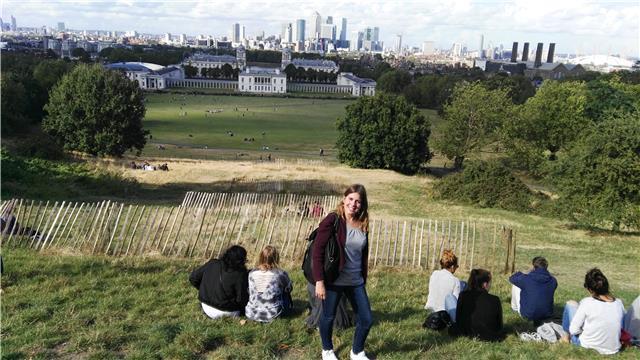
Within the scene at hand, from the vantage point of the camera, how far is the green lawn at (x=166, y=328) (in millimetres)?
5652

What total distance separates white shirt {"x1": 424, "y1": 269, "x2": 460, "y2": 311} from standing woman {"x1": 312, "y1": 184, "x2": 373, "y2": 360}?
7.02 ft

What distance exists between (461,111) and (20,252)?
3508 centimetres

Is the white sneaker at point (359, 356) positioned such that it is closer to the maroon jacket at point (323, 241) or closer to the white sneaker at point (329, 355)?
the white sneaker at point (329, 355)

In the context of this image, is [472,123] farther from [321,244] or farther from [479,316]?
[321,244]

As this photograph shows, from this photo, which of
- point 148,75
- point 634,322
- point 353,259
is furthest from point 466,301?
point 148,75

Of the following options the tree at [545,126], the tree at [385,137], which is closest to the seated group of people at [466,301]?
the tree at [385,137]

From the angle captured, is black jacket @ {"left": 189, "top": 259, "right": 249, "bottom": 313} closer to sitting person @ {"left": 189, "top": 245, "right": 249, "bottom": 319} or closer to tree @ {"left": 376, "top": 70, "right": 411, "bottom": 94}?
sitting person @ {"left": 189, "top": 245, "right": 249, "bottom": 319}

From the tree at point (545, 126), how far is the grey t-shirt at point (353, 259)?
36.2 m

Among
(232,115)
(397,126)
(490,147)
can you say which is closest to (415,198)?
(397,126)

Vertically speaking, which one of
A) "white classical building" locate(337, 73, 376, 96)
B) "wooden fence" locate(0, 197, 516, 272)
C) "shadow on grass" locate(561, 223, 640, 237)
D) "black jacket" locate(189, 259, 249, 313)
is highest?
"white classical building" locate(337, 73, 376, 96)

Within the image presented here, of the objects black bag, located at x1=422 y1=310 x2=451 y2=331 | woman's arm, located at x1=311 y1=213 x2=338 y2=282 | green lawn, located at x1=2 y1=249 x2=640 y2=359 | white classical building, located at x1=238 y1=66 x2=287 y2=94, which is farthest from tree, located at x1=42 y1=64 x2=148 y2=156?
white classical building, located at x1=238 y1=66 x2=287 y2=94

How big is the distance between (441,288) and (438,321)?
679 mm

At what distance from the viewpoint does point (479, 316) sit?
6.26 meters

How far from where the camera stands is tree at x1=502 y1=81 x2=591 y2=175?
38625mm
